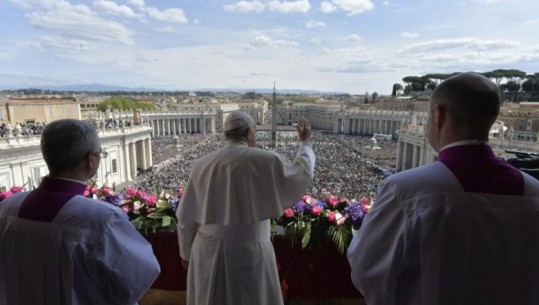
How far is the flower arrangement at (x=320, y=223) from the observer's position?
11.5 ft

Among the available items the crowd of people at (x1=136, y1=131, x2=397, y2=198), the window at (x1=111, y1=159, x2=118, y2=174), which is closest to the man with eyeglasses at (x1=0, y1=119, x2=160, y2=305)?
the crowd of people at (x1=136, y1=131, x2=397, y2=198)

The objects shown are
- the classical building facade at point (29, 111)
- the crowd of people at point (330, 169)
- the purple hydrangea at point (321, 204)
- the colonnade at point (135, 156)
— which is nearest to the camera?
the purple hydrangea at point (321, 204)

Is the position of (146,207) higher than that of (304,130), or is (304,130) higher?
(304,130)

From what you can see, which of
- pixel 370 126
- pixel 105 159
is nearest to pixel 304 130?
pixel 105 159

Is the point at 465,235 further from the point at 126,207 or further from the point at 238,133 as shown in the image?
the point at 126,207

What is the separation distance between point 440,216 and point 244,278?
171 cm

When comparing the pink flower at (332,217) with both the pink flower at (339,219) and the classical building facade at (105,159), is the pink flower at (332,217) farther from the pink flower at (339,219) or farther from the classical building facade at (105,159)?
the classical building facade at (105,159)

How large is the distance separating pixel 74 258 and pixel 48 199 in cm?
32

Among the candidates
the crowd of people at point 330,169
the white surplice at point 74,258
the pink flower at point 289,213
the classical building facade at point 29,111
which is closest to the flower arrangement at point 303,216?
the pink flower at point 289,213

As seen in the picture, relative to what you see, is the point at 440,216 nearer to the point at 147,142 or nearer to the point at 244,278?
the point at 244,278

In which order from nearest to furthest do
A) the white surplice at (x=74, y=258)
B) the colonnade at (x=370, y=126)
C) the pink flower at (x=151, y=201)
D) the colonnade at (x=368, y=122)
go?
the white surplice at (x=74, y=258), the pink flower at (x=151, y=201), the colonnade at (x=368, y=122), the colonnade at (x=370, y=126)

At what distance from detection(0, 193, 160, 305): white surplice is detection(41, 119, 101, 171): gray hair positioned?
0.63 ft

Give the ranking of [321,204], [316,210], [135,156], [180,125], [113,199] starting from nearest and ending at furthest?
[316,210] < [321,204] < [113,199] < [135,156] < [180,125]

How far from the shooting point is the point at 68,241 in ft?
5.62
